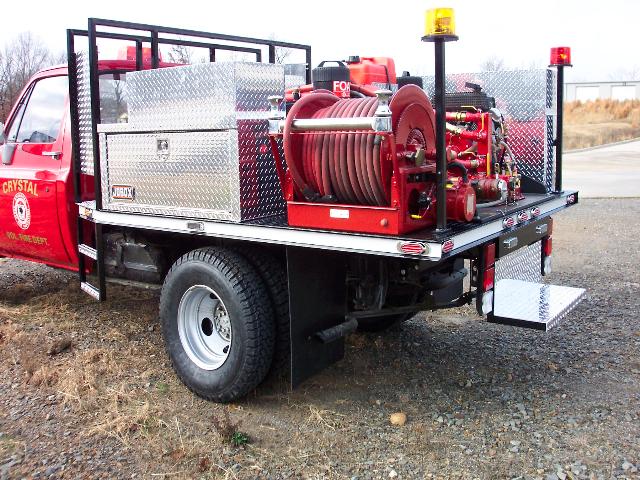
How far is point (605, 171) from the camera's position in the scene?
2075 centimetres

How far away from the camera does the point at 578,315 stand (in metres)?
5.85

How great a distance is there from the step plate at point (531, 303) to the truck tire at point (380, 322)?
874mm

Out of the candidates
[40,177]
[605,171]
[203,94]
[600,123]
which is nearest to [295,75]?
[203,94]

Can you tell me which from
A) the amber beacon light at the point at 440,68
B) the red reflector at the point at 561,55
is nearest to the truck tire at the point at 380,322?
the amber beacon light at the point at 440,68

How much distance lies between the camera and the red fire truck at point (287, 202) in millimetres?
3580

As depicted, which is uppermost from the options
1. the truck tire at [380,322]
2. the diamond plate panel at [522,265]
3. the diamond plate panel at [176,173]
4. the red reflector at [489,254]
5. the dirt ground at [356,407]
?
the diamond plate panel at [176,173]

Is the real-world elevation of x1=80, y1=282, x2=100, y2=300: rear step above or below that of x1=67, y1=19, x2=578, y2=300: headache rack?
below

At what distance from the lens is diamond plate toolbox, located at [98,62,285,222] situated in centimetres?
397

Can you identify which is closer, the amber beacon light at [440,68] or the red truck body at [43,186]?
the amber beacon light at [440,68]

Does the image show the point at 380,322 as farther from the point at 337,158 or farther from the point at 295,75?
the point at 295,75

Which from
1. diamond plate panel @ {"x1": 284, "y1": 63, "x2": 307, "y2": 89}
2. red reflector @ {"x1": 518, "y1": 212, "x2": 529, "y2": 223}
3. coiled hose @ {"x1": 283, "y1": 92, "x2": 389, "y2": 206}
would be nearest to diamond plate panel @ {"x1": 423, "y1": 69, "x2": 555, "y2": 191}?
red reflector @ {"x1": 518, "y1": 212, "x2": 529, "y2": 223}

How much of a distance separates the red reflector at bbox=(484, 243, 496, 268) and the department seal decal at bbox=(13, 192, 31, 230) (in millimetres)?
3690

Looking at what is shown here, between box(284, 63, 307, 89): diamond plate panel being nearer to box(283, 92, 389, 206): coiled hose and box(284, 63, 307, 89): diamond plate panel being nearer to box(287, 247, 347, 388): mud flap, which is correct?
box(283, 92, 389, 206): coiled hose

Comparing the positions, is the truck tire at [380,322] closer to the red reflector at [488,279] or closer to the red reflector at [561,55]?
the red reflector at [488,279]
